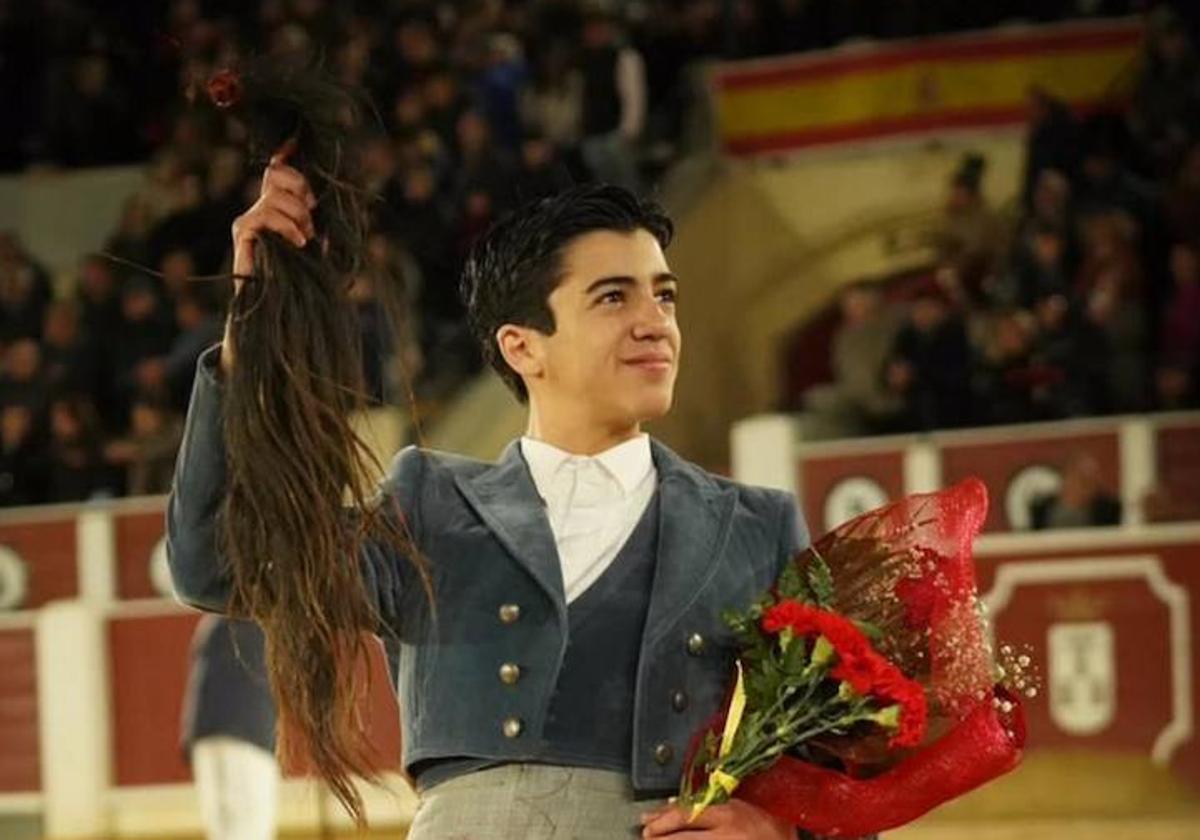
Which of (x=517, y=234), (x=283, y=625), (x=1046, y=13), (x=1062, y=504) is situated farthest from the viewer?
(x=1046, y=13)

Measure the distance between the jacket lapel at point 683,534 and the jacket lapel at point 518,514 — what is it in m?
0.10

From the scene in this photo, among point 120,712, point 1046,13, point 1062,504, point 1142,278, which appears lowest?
point 120,712

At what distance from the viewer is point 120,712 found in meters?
11.2

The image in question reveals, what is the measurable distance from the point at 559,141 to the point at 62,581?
257cm

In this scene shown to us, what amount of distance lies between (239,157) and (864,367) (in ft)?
7.80

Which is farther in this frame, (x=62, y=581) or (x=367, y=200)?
(x=62, y=581)

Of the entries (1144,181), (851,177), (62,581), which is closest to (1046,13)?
(851,177)

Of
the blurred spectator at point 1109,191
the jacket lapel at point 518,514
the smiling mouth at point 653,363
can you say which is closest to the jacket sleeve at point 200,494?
the jacket lapel at point 518,514

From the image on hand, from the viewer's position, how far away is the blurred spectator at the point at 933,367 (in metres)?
10.0

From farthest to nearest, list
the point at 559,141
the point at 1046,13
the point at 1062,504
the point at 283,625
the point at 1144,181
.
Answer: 1. the point at 1046,13
2. the point at 559,141
3. the point at 1144,181
4. the point at 1062,504
5. the point at 283,625

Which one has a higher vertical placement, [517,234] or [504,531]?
[517,234]

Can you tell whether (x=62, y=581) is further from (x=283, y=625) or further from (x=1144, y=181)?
(x=283, y=625)

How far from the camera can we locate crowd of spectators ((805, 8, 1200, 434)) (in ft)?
32.3

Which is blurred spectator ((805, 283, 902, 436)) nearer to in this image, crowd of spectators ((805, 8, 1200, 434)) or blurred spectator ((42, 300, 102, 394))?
crowd of spectators ((805, 8, 1200, 434))
